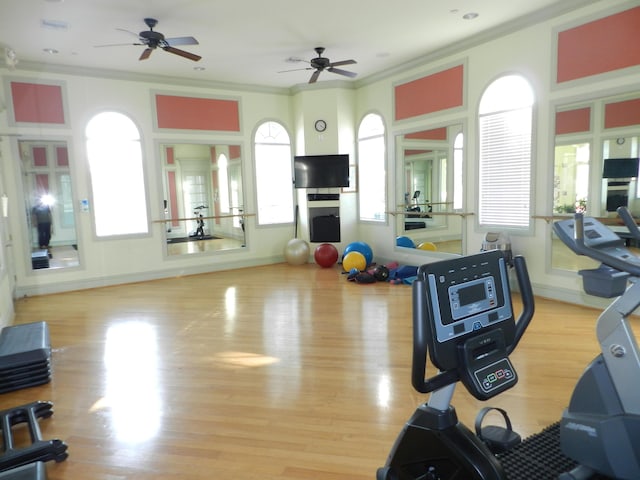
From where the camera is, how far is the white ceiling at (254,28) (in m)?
4.71

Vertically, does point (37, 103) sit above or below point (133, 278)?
above

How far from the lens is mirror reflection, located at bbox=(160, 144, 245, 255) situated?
26.0 feet

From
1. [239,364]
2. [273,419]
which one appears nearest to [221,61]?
[239,364]

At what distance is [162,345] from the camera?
165 inches

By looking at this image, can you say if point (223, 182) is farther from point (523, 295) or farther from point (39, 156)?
point (523, 295)

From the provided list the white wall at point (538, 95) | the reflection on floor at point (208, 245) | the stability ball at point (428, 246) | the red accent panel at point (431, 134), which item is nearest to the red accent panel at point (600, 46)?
the white wall at point (538, 95)

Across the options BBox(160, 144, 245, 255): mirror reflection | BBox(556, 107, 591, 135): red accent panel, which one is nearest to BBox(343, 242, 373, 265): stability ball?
BBox(160, 144, 245, 255): mirror reflection

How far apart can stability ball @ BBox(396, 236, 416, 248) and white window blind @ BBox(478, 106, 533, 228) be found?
1481 mm

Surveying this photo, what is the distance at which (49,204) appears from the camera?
257 inches

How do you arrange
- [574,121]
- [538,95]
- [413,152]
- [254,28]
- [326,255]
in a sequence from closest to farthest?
1. [574,121]
2. [538,95]
3. [254,28]
4. [413,152]
5. [326,255]

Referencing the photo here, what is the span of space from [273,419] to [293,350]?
1.20m

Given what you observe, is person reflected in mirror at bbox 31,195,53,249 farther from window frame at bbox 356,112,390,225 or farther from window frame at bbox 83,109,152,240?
window frame at bbox 356,112,390,225

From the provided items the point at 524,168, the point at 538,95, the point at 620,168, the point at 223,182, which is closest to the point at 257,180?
the point at 223,182

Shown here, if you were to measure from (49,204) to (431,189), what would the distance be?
5982mm
